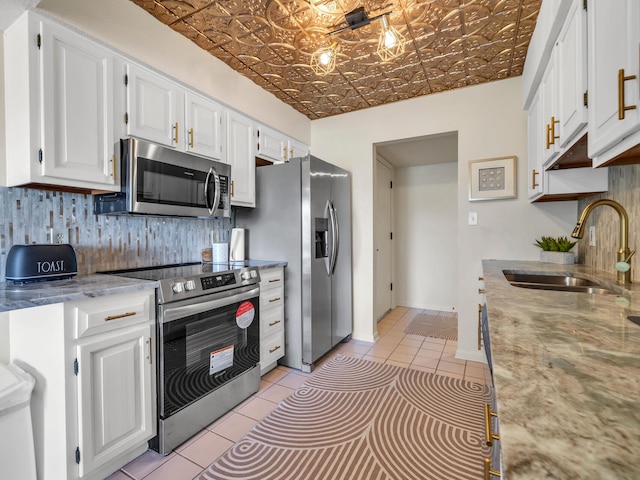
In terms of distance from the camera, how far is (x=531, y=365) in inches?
23.6

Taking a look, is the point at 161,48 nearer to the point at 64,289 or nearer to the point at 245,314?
the point at 64,289

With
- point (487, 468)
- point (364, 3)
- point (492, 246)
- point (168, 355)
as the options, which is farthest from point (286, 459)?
point (364, 3)

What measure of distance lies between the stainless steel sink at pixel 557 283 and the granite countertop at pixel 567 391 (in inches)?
25.9

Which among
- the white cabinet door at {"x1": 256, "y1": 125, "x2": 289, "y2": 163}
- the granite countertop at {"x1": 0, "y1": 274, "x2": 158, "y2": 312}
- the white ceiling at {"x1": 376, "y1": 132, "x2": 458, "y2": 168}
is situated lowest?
the granite countertop at {"x1": 0, "y1": 274, "x2": 158, "y2": 312}

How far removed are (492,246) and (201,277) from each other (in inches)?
96.5

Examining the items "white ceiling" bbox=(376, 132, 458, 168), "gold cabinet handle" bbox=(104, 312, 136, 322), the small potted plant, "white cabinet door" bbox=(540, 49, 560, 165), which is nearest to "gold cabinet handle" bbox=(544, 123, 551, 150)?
"white cabinet door" bbox=(540, 49, 560, 165)

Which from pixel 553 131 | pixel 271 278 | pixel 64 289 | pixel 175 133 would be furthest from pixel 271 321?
pixel 553 131

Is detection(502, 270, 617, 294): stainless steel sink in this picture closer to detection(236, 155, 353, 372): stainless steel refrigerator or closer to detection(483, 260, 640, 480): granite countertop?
detection(483, 260, 640, 480): granite countertop

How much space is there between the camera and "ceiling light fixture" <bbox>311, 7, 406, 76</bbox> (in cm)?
185

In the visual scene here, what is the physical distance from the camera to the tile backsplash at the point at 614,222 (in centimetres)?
151

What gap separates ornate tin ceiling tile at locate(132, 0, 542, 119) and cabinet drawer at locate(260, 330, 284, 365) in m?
2.21

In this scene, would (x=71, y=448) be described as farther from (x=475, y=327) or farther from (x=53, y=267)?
(x=475, y=327)

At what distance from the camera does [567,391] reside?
1.64 ft

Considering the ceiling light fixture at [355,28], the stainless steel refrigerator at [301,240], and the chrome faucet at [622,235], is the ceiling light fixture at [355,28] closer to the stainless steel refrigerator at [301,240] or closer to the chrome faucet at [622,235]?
the stainless steel refrigerator at [301,240]
